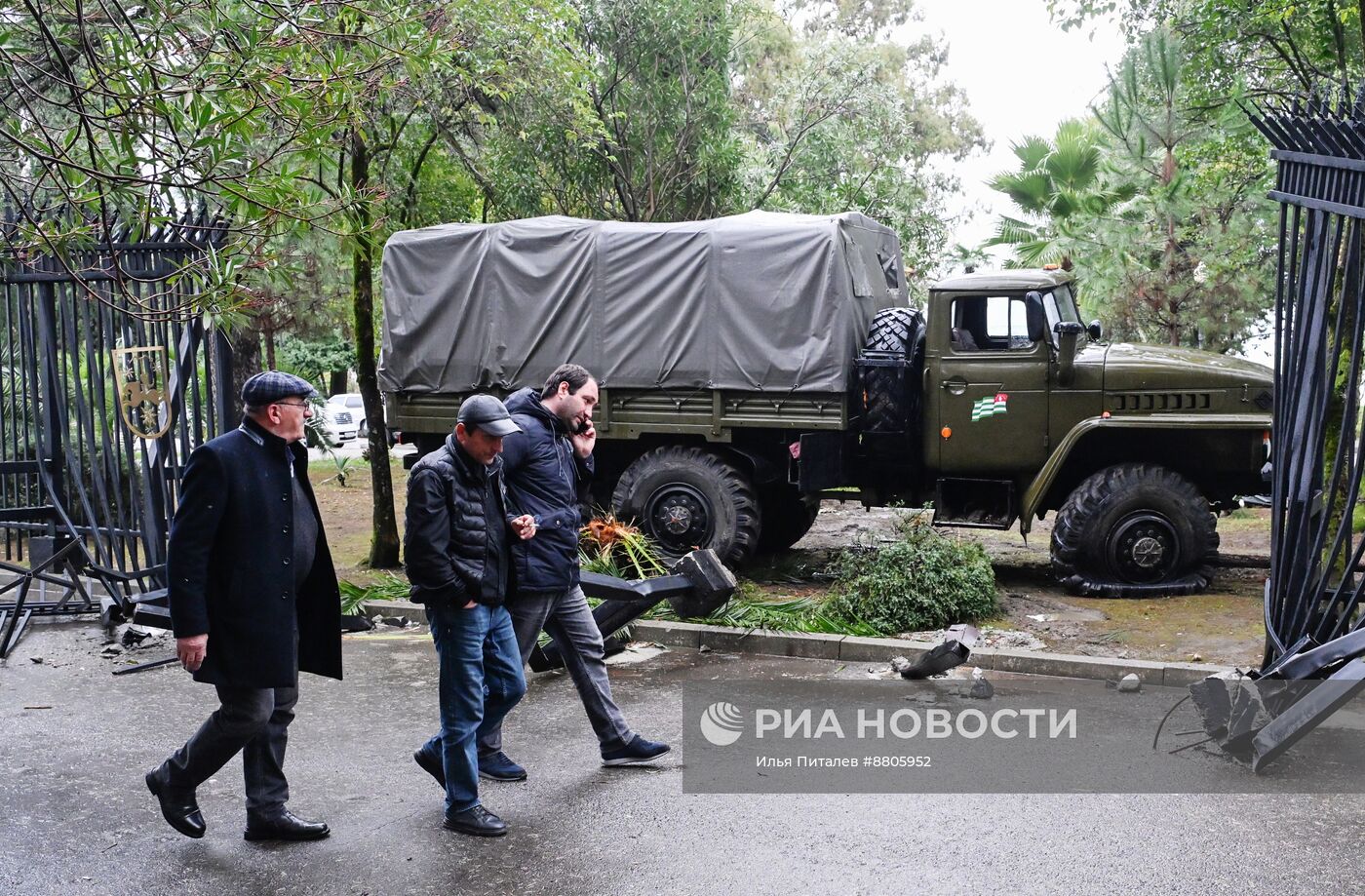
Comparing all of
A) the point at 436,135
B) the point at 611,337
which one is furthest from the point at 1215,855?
the point at 436,135

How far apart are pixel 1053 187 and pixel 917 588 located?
47.7 feet

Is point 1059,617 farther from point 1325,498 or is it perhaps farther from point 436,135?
point 436,135

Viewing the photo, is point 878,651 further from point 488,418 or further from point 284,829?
point 284,829

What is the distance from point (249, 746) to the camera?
17.3 ft

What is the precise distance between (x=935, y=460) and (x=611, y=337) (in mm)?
2998

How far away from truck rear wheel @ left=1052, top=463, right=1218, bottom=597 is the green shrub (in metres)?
1.15

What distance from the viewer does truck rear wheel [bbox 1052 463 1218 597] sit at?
10195mm

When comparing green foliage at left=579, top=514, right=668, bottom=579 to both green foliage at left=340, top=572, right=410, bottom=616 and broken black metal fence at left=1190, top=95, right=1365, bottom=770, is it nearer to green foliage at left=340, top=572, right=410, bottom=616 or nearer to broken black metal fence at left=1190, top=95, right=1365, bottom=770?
green foliage at left=340, top=572, right=410, bottom=616

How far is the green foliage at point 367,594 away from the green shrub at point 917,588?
11.5 ft

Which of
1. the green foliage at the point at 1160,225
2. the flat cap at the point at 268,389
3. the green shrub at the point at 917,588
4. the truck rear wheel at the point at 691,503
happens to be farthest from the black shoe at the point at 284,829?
the green foliage at the point at 1160,225

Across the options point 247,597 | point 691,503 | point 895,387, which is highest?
point 895,387

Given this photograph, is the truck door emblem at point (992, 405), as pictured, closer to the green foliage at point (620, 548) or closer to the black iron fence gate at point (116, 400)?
the green foliage at point (620, 548)

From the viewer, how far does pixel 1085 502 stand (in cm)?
1033

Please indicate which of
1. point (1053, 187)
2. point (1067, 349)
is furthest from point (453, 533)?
point (1053, 187)
